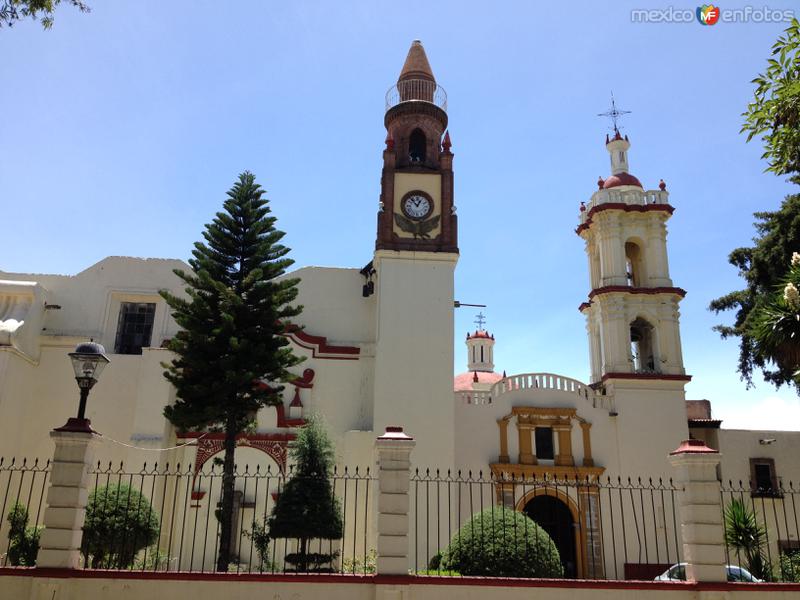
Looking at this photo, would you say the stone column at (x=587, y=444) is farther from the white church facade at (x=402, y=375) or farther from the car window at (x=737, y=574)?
the car window at (x=737, y=574)

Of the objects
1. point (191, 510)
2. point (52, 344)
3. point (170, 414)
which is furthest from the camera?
point (52, 344)

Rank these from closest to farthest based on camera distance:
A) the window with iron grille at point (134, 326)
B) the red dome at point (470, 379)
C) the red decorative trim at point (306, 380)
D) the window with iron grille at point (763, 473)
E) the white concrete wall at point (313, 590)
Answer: the white concrete wall at point (313, 590) < the red decorative trim at point (306, 380) < the window with iron grille at point (134, 326) < the window with iron grille at point (763, 473) < the red dome at point (470, 379)

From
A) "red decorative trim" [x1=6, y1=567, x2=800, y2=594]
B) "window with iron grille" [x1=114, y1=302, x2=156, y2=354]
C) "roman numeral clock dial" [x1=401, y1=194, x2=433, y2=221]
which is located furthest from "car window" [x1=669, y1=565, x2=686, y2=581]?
"window with iron grille" [x1=114, y1=302, x2=156, y2=354]

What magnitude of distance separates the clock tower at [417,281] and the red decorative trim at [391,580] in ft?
32.5

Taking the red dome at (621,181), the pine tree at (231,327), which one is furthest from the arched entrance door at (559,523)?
the red dome at (621,181)

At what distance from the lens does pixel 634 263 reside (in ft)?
81.7

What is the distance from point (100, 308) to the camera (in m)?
21.0

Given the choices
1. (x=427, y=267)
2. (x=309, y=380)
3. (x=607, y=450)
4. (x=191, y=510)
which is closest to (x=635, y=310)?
(x=607, y=450)

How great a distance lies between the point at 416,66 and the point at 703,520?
19.1 metres

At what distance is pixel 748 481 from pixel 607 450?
192 inches

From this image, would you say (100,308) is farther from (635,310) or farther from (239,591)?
(635,310)

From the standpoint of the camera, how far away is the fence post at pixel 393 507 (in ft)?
29.8

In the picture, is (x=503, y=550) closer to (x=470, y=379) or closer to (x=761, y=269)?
(x=761, y=269)

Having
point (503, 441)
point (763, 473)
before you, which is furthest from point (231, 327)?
point (763, 473)
